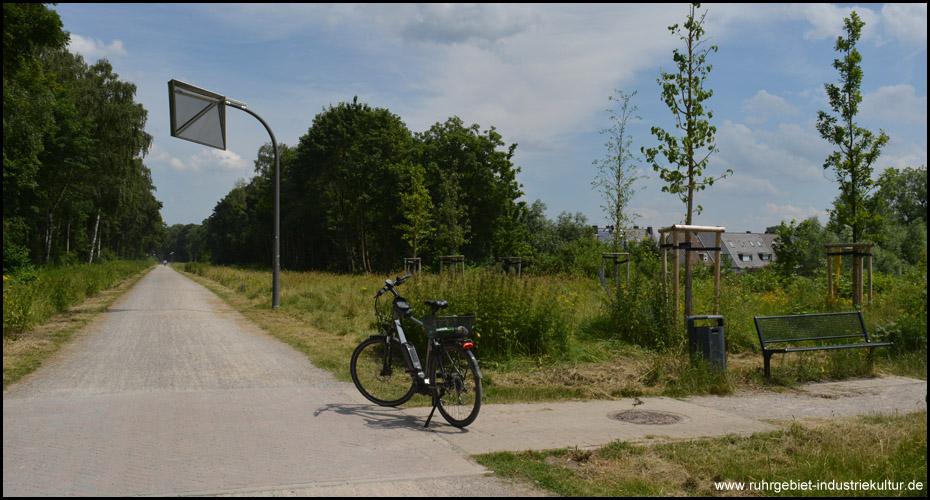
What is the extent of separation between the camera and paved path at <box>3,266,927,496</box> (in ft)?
13.2

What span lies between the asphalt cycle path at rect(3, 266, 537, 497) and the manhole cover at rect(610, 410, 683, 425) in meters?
1.90

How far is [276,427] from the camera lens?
17.7 feet

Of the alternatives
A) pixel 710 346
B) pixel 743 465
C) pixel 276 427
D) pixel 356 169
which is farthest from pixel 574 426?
pixel 356 169

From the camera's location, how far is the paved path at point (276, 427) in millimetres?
4016

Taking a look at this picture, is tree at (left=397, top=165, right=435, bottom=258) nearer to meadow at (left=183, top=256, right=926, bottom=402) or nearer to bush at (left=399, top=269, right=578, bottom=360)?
meadow at (left=183, top=256, right=926, bottom=402)

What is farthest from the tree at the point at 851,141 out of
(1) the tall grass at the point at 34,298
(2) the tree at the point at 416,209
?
(2) the tree at the point at 416,209

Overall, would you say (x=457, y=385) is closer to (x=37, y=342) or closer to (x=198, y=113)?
(x=37, y=342)

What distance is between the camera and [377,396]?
262 inches

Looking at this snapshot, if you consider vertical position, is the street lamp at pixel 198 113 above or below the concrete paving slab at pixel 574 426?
above

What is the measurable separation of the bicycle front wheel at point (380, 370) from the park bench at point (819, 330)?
4687 mm

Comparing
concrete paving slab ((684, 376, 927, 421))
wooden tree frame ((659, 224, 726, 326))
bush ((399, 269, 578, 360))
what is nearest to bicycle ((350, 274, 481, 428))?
bush ((399, 269, 578, 360))

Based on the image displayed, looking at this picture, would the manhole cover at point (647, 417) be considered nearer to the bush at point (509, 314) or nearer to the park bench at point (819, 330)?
the bush at point (509, 314)

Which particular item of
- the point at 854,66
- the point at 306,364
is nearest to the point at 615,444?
the point at 306,364

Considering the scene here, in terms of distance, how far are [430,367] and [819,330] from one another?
6.03 meters
